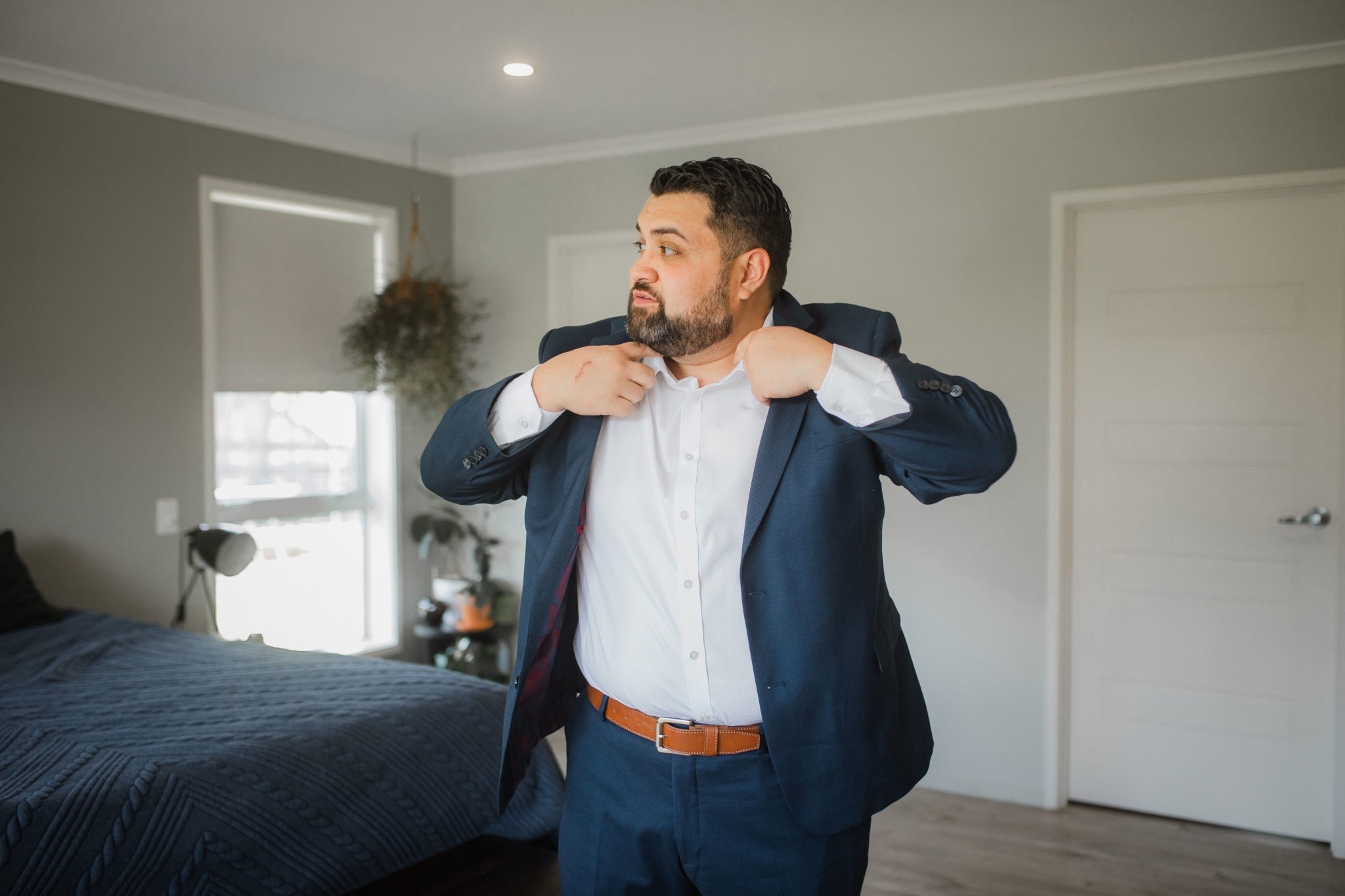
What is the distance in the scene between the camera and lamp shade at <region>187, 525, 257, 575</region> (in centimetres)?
308

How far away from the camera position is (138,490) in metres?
3.60

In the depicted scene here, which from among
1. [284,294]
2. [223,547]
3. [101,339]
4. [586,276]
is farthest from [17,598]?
[586,276]

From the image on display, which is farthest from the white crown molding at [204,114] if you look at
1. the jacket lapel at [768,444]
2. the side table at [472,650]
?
the jacket lapel at [768,444]

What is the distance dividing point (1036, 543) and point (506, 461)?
8.60ft

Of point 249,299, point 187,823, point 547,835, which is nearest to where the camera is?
point 187,823

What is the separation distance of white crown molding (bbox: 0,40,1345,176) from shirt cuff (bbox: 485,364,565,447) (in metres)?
2.75

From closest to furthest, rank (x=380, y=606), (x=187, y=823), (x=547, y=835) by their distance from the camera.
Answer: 1. (x=187, y=823)
2. (x=547, y=835)
3. (x=380, y=606)

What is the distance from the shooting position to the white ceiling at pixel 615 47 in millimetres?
2807

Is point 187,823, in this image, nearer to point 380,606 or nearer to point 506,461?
point 506,461

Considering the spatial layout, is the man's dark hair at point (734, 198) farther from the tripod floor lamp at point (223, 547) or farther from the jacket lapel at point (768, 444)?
the tripod floor lamp at point (223, 547)

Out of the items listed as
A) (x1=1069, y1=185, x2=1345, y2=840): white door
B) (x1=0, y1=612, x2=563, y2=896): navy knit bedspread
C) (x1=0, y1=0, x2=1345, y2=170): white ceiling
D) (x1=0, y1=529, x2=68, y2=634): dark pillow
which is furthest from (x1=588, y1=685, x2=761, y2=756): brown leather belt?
(x1=1069, y1=185, x2=1345, y2=840): white door

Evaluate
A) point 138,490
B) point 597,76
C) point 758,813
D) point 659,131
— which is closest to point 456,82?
point 597,76

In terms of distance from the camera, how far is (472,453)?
1.34m

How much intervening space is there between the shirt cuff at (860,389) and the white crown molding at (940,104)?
2.67 m
